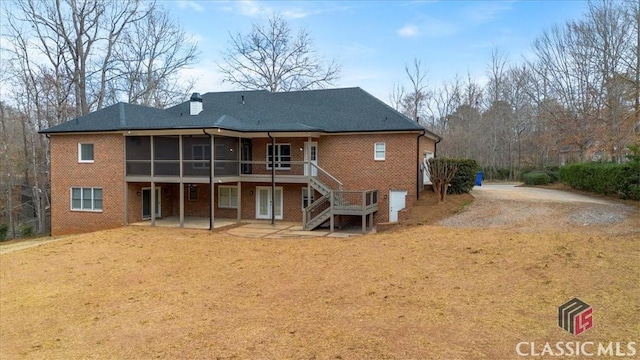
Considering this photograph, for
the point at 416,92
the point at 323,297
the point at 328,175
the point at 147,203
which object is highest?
the point at 416,92

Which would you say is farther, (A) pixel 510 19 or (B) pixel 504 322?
(A) pixel 510 19

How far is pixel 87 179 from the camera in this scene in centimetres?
2019

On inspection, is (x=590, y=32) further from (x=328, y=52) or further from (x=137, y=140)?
(x=137, y=140)

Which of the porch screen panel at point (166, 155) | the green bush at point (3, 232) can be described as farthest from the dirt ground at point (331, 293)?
the green bush at point (3, 232)

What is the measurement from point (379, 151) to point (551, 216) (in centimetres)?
776

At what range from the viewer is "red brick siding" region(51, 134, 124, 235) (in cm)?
1967

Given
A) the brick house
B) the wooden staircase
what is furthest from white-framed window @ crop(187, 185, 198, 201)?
the wooden staircase

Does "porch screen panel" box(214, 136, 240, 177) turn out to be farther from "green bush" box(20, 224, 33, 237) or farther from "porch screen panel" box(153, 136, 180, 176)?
"green bush" box(20, 224, 33, 237)

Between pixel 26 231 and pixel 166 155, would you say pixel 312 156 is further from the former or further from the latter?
pixel 26 231

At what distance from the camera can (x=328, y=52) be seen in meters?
36.9

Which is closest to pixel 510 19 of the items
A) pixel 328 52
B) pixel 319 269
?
pixel 328 52

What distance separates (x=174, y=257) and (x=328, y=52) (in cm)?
2872

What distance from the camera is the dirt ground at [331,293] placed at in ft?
20.1

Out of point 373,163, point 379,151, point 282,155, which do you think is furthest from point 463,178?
point 282,155
